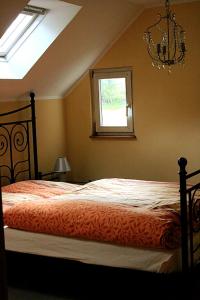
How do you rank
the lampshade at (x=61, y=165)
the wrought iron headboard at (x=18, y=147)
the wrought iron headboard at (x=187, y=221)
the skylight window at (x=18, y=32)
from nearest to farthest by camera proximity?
the wrought iron headboard at (x=187, y=221) < the skylight window at (x=18, y=32) < the wrought iron headboard at (x=18, y=147) < the lampshade at (x=61, y=165)

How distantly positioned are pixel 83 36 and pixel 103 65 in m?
0.67

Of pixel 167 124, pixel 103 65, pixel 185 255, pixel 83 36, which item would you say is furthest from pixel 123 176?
pixel 185 255

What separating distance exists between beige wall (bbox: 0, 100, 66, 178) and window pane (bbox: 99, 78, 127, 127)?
50 centimetres

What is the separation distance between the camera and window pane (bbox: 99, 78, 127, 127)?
4848mm

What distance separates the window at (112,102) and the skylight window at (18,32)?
43.3 inches

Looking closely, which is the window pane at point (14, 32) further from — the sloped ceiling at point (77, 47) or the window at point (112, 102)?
the window at point (112, 102)

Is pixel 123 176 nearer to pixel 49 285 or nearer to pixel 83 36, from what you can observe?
pixel 83 36

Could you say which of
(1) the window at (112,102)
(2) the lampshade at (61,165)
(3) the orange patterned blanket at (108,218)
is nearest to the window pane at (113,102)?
(1) the window at (112,102)

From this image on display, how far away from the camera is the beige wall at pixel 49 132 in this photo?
479 cm

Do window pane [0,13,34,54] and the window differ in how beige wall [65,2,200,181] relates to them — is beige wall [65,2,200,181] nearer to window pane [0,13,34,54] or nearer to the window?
the window

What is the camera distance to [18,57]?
4172mm

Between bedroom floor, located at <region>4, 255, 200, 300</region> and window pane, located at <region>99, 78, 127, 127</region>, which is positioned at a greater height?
window pane, located at <region>99, 78, 127, 127</region>

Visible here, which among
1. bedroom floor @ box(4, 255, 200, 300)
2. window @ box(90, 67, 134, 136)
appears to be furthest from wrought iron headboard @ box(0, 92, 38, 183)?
bedroom floor @ box(4, 255, 200, 300)

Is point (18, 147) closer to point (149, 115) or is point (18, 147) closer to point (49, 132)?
point (49, 132)
